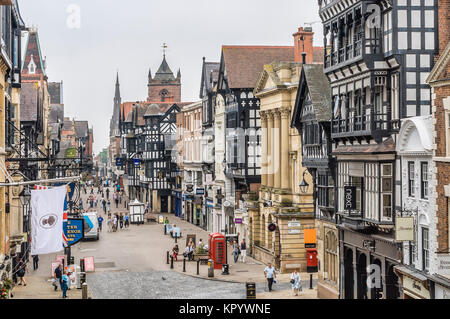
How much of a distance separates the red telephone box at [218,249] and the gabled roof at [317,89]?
11.0 m

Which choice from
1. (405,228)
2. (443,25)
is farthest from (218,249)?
(443,25)

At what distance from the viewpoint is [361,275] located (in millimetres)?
30469

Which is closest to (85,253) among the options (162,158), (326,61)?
(326,61)

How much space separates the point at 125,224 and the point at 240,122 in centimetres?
2654

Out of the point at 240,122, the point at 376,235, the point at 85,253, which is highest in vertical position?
the point at 240,122

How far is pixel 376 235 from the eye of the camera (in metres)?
28.1

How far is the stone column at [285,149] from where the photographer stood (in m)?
46.4

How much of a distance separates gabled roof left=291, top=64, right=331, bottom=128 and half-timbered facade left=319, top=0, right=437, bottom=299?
3505 millimetres

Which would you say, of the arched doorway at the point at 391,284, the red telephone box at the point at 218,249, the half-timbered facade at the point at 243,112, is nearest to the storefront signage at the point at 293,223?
the red telephone box at the point at 218,249

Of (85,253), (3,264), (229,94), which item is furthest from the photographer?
(229,94)

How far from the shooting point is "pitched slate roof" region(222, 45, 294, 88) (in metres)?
56.9

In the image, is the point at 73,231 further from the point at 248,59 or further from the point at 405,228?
the point at 248,59

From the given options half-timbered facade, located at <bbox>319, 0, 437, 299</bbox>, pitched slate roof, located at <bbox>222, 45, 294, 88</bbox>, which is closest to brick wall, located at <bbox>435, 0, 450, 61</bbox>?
half-timbered facade, located at <bbox>319, 0, 437, 299</bbox>
